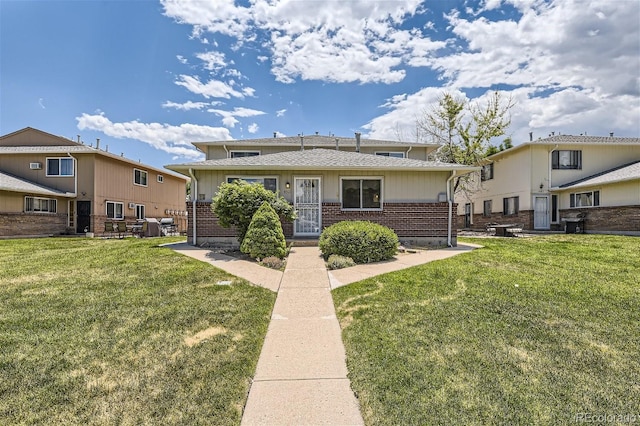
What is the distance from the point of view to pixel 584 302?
15.1 feet

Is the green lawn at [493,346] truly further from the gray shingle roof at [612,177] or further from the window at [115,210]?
the window at [115,210]

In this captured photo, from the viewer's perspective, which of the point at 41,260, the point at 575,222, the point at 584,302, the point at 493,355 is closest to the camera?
the point at 493,355

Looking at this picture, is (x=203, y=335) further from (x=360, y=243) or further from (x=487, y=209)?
(x=487, y=209)

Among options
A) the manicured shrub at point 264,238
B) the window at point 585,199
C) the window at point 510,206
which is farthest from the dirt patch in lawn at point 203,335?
the window at point 510,206

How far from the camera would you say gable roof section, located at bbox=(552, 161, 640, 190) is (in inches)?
593

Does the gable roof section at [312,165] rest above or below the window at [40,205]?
above

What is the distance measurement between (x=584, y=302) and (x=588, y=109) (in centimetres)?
2850

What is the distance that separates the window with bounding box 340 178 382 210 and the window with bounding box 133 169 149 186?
16.5 m

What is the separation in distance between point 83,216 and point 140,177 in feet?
15.6

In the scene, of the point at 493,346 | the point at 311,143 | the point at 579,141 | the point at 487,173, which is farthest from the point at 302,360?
the point at 487,173

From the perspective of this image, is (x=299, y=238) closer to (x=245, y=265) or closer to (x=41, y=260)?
(x=245, y=265)

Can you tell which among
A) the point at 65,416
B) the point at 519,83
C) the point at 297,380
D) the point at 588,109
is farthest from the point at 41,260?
the point at 588,109

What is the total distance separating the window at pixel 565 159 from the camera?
63.5ft

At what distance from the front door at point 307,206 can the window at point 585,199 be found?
16.2m
